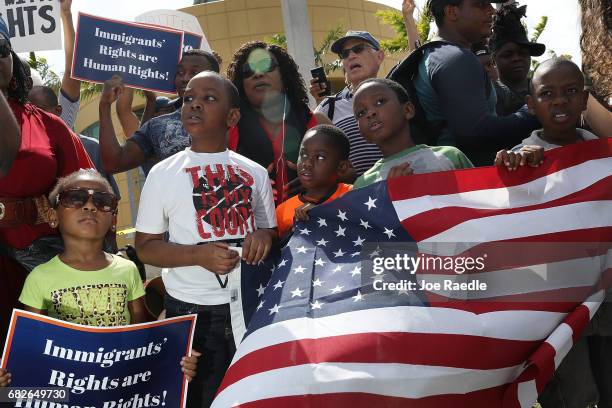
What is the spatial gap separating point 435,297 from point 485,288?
0.66ft

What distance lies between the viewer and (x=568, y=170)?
3.10 metres

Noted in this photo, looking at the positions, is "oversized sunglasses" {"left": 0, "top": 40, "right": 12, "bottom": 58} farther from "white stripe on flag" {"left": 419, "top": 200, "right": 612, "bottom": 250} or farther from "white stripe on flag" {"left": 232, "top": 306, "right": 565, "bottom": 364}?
"white stripe on flag" {"left": 419, "top": 200, "right": 612, "bottom": 250}

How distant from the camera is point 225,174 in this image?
3.38 m

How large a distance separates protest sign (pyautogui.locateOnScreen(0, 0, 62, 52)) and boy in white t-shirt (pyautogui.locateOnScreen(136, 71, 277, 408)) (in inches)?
143

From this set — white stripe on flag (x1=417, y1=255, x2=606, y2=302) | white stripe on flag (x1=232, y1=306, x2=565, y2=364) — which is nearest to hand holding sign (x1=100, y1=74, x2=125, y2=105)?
white stripe on flag (x1=232, y1=306, x2=565, y2=364)

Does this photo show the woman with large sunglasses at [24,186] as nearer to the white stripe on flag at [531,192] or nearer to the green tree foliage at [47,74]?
the white stripe on flag at [531,192]

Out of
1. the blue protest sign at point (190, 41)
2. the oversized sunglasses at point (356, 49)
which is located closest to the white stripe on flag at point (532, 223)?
the oversized sunglasses at point (356, 49)

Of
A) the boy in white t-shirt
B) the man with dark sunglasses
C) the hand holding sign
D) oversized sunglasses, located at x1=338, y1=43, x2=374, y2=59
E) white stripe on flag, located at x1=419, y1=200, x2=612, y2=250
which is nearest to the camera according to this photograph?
white stripe on flag, located at x1=419, y1=200, x2=612, y2=250

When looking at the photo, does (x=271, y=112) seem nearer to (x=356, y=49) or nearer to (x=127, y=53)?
(x=356, y=49)

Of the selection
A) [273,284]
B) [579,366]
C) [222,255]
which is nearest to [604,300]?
[579,366]

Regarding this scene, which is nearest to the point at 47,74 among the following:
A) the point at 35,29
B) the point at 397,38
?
the point at 397,38

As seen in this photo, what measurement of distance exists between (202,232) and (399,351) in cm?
101

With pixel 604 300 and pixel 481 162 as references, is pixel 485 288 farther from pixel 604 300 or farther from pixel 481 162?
pixel 481 162

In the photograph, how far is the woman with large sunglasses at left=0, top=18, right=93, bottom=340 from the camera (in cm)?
312
